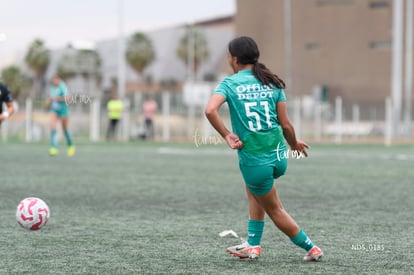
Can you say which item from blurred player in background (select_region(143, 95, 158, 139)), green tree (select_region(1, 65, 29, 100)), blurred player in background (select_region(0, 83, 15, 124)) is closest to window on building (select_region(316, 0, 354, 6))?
blurred player in background (select_region(143, 95, 158, 139))

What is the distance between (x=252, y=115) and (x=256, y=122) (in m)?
0.06

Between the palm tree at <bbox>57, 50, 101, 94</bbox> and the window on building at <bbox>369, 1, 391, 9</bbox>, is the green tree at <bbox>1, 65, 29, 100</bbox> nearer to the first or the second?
the palm tree at <bbox>57, 50, 101, 94</bbox>

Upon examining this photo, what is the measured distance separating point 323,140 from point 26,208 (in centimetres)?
3239

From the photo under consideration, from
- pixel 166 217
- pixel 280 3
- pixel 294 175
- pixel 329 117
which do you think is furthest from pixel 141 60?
pixel 166 217

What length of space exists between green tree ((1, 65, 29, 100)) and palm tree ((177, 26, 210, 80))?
63.7 ft

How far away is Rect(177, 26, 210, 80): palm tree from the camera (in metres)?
97.7

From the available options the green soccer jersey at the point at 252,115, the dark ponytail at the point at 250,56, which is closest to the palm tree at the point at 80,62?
the dark ponytail at the point at 250,56

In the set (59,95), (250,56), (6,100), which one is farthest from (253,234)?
(59,95)

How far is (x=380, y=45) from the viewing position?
72.4 m

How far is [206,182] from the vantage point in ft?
48.6

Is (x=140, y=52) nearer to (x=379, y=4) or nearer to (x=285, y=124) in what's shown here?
(x=379, y=4)

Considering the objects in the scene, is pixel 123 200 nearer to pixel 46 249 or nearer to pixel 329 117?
pixel 46 249

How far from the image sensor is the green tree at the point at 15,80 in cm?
9975

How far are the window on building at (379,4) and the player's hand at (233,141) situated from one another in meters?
67.5
